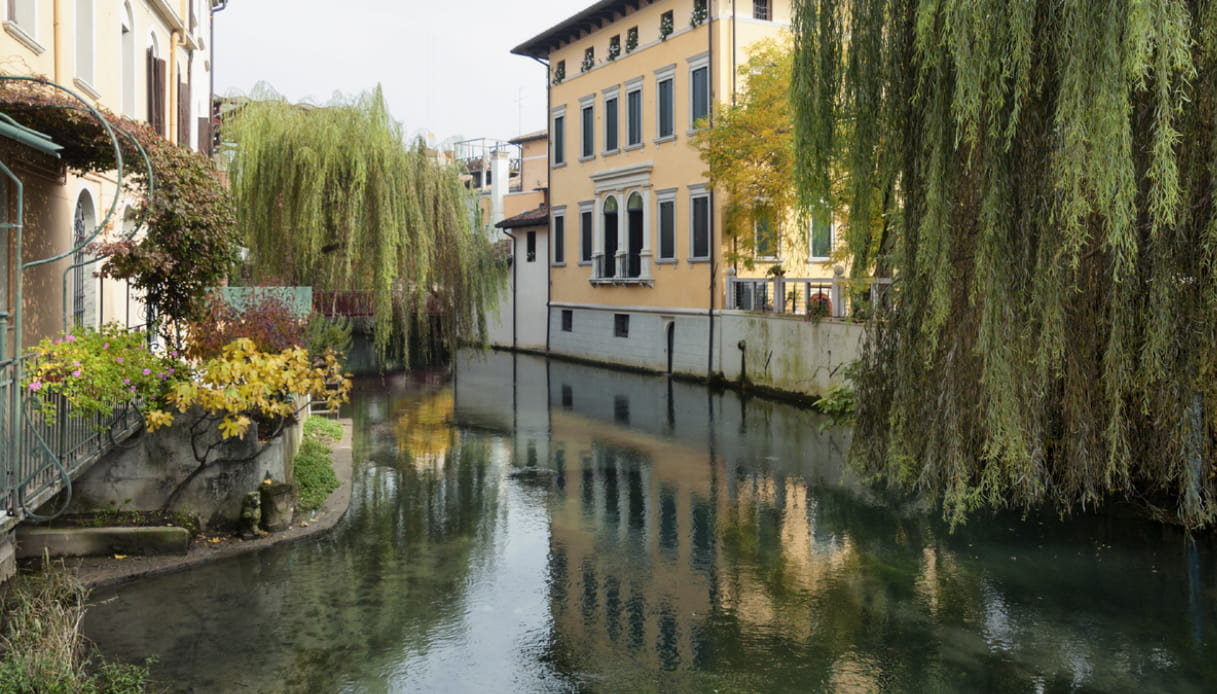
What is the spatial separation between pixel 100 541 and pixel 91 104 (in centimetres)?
580

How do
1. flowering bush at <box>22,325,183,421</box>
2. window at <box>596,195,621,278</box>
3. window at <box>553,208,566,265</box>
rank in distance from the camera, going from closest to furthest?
flowering bush at <box>22,325,183,421</box> < window at <box>596,195,621,278</box> < window at <box>553,208,566,265</box>

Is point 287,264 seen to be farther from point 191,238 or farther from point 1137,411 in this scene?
point 1137,411

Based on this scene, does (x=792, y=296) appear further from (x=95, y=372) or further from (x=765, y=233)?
(x=95, y=372)

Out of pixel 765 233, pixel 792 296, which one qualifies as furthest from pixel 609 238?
pixel 792 296

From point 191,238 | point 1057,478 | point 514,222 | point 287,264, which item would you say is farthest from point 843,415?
point 514,222

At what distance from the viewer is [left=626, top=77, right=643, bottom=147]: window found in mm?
31156

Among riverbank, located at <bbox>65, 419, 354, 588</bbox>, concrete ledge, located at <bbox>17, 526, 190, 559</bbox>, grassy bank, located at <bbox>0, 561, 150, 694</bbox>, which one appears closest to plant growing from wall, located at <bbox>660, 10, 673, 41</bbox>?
riverbank, located at <bbox>65, 419, 354, 588</bbox>

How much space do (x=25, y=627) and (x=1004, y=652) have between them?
638 centimetres

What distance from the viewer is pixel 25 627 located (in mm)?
6492

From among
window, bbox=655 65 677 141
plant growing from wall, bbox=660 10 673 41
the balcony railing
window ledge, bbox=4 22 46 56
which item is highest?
plant growing from wall, bbox=660 10 673 41

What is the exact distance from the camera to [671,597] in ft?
29.2

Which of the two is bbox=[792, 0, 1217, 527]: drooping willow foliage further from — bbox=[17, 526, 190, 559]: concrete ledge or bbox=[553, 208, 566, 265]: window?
bbox=[553, 208, 566, 265]: window

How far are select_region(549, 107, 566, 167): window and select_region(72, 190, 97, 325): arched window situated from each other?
2256 centimetres

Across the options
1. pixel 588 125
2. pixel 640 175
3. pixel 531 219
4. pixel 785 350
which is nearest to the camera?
pixel 785 350
